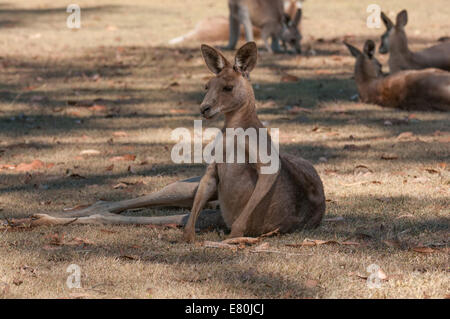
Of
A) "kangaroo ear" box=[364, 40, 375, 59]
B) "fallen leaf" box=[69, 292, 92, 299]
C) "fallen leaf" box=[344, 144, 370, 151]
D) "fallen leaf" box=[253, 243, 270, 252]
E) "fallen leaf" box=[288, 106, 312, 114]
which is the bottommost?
"fallen leaf" box=[253, 243, 270, 252]

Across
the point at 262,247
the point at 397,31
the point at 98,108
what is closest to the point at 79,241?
the point at 262,247

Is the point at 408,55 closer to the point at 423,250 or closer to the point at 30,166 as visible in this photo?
the point at 30,166

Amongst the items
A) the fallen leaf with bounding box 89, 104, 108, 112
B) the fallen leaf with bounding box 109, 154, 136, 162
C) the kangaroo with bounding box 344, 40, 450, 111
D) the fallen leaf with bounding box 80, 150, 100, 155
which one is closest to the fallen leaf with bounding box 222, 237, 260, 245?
the fallen leaf with bounding box 109, 154, 136, 162

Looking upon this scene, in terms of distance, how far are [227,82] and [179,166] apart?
2.85m

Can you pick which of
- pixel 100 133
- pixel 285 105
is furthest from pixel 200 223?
pixel 285 105

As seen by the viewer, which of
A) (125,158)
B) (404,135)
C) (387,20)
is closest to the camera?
(125,158)

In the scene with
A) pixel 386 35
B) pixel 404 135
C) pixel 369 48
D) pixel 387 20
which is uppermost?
pixel 387 20

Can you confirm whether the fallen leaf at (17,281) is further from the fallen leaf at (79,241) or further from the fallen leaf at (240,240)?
the fallen leaf at (240,240)

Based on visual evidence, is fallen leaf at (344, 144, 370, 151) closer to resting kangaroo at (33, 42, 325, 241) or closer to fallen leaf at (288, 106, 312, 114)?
fallen leaf at (288, 106, 312, 114)

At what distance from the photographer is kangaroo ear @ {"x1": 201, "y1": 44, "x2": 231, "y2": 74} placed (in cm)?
439

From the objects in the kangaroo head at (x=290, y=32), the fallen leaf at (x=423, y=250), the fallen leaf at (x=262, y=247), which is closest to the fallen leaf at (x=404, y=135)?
the fallen leaf at (x=423, y=250)

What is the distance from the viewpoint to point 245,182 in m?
4.41

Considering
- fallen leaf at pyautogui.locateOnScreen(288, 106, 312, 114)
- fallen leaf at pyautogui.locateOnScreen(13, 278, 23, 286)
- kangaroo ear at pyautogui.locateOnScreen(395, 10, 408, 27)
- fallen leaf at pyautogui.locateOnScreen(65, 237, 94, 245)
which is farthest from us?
kangaroo ear at pyautogui.locateOnScreen(395, 10, 408, 27)

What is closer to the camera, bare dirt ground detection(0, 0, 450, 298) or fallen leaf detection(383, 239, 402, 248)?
bare dirt ground detection(0, 0, 450, 298)
